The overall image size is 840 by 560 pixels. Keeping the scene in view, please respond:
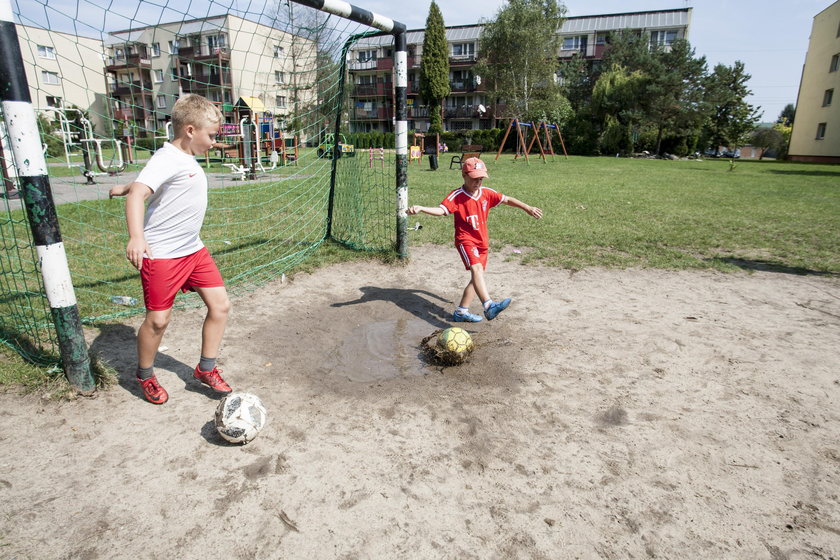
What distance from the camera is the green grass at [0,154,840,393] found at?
6.12 m

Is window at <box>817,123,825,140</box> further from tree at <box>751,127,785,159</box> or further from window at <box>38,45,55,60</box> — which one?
window at <box>38,45,55,60</box>

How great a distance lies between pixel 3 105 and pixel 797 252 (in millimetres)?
8897

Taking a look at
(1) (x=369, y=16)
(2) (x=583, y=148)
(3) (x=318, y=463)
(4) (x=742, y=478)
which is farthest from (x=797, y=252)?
(2) (x=583, y=148)

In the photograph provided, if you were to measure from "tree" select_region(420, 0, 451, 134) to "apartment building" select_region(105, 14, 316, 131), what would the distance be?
44.0 metres

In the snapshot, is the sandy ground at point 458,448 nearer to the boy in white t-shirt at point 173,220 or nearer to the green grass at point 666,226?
the boy in white t-shirt at point 173,220

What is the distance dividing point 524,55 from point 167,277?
41.1m

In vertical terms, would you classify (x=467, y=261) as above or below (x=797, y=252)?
above

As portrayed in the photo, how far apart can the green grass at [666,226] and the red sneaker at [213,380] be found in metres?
4.43

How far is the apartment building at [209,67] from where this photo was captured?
4.39m

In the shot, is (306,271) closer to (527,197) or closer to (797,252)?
(797,252)

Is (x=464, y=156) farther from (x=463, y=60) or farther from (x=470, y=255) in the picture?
(x=463, y=60)

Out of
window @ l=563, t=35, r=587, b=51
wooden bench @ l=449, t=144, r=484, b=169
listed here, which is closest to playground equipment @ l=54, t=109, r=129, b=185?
wooden bench @ l=449, t=144, r=484, b=169

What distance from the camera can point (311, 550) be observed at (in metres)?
2.08

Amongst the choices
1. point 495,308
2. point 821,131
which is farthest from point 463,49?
point 495,308
